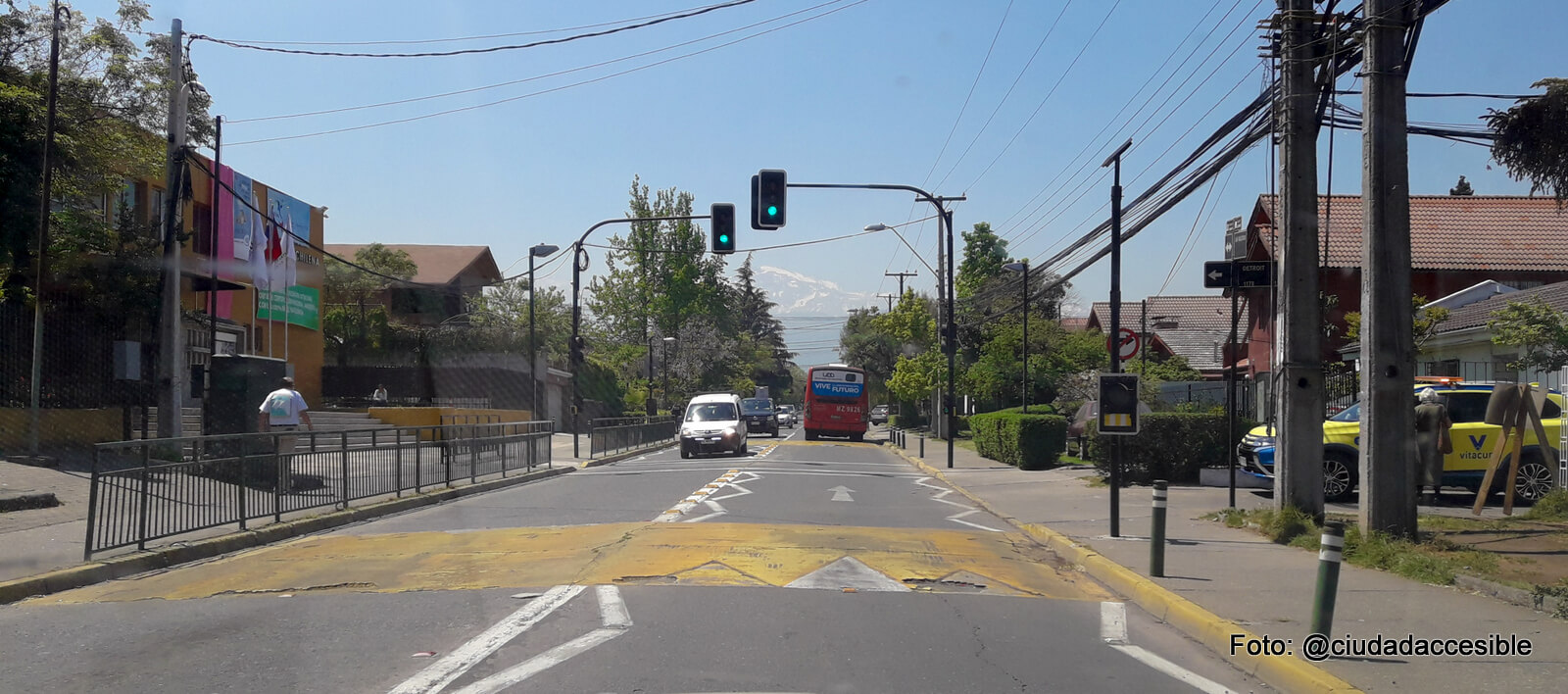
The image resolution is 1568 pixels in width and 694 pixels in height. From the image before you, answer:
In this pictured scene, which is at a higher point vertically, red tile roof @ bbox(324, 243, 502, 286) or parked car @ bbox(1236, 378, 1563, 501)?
red tile roof @ bbox(324, 243, 502, 286)

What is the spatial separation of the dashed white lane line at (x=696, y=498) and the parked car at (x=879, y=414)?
7353 cm

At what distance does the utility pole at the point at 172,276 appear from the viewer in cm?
1889

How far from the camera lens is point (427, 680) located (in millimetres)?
6305

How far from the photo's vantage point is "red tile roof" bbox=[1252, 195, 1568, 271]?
31.0 meters

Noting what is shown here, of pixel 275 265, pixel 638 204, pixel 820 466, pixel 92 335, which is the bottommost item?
pixel 820 466

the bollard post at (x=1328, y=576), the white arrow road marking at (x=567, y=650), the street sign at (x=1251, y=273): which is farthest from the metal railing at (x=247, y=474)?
the street sign at (x=1251, y=273)

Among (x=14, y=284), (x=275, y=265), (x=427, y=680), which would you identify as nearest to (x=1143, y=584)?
(x=427, y=680)

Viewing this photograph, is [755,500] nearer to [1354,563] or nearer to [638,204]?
[1354,563]

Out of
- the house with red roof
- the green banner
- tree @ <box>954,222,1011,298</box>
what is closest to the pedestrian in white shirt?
the green banner

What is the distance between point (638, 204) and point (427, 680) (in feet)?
244

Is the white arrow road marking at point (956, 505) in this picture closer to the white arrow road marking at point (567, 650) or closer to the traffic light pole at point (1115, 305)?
the traffic light pole at point (1115, 305)

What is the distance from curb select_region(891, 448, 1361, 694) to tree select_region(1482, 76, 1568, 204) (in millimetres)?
5467

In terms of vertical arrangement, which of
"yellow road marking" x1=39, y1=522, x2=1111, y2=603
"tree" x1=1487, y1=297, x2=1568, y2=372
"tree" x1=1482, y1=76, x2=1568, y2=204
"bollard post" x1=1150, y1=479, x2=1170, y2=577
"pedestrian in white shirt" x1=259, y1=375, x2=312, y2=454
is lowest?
"yellow road marking" x1=39, y1=522, x2=1111, y2=603

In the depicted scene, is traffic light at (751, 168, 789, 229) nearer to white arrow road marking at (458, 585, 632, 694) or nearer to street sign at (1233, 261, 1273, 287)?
street sign at (1233, 261, 1273, 287)
